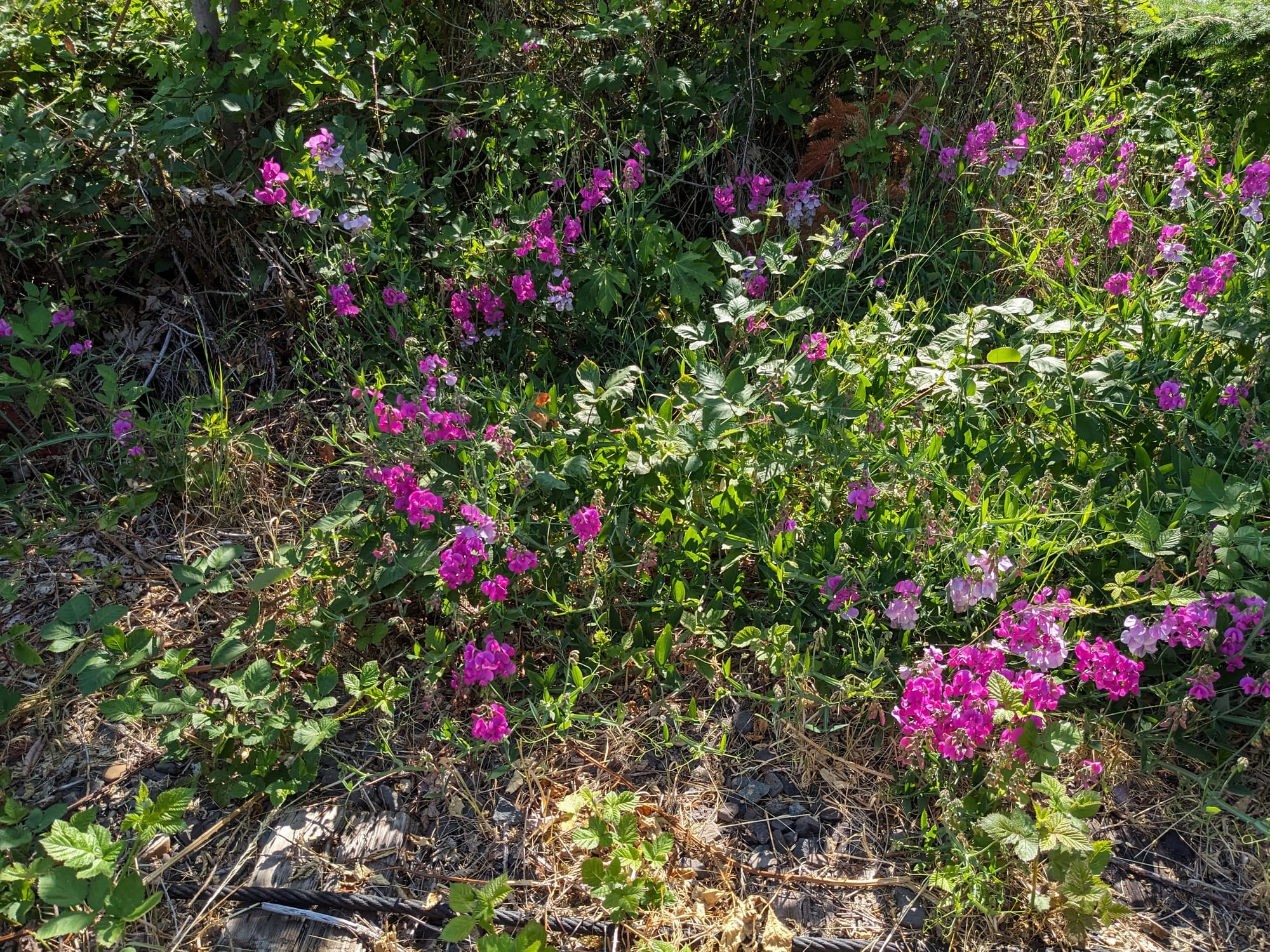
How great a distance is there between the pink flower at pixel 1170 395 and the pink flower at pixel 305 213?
2.30 metres

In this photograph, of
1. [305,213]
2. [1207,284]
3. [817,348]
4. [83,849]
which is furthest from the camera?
[305,213]

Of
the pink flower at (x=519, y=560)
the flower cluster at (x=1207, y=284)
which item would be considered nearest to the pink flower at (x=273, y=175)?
the pink flower at (x=519, y=560)

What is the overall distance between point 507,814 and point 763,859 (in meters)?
0.55

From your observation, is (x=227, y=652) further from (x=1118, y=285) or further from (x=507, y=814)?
(x=1118, y=285)

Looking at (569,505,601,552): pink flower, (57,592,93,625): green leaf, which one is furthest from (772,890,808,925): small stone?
(57,592,93,625): green leaf

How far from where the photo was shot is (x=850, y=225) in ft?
10.8

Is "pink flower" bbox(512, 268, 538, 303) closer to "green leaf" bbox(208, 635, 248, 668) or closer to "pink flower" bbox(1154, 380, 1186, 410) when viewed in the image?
"green leaf" bbox(208, 635, 248, 668)

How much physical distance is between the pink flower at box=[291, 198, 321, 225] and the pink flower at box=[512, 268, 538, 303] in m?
0.60

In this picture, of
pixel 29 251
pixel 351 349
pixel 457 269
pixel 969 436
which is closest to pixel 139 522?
pixel 351 349

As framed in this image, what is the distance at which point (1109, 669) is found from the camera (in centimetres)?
183

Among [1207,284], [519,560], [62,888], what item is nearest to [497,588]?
[519,560]

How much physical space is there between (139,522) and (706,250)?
2.00 meters

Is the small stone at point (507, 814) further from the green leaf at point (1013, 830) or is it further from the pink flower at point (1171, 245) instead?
the pink flower at point (1171, 245)

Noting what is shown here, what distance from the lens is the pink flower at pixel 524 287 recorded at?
9.20ft
